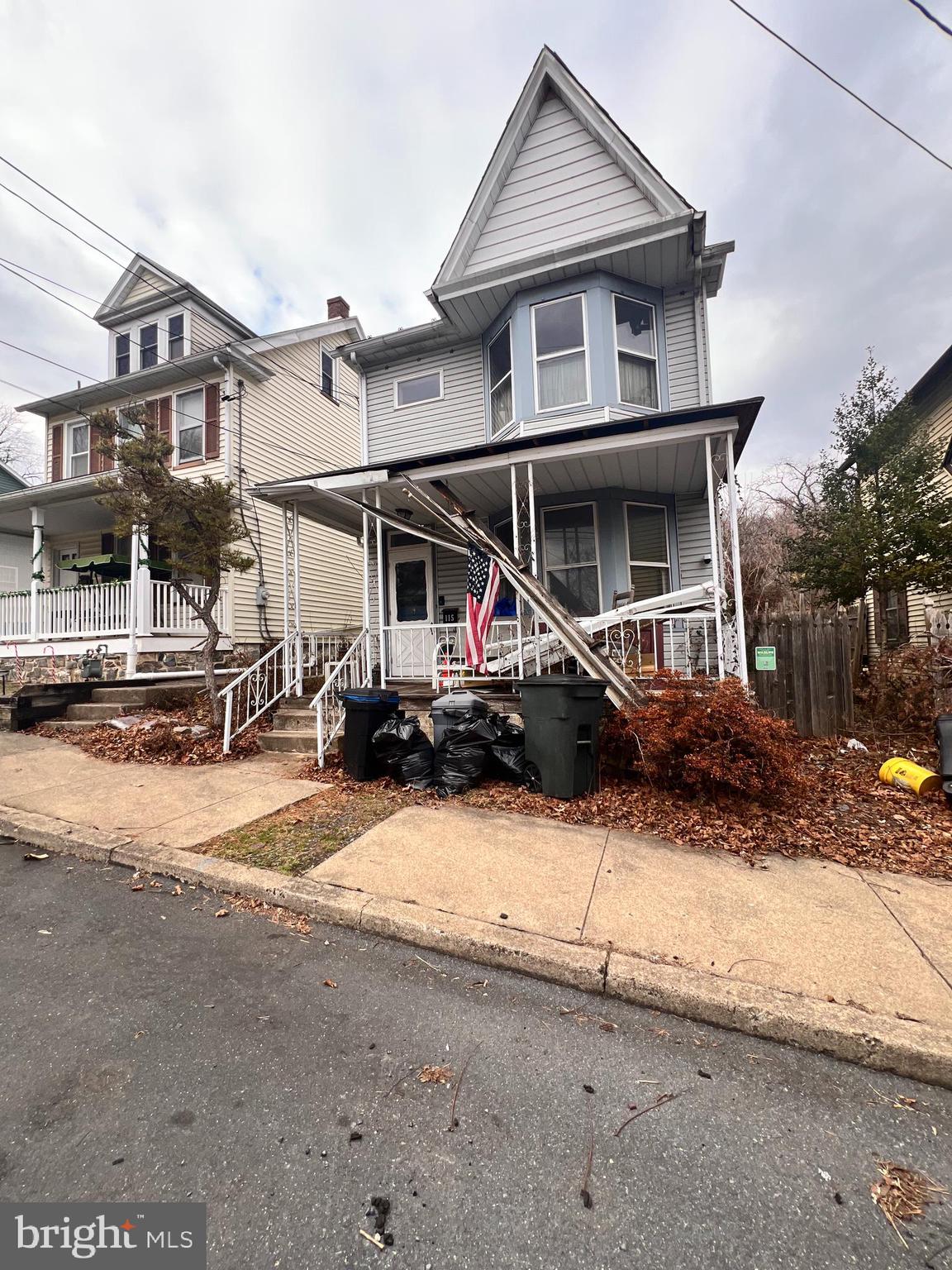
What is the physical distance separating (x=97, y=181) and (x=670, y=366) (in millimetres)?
9654

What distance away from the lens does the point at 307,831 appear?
4.20 meters

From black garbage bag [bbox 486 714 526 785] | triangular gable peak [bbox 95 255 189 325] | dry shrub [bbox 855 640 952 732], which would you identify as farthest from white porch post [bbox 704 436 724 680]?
triangular gable peak [bbox 95 255 189 325]

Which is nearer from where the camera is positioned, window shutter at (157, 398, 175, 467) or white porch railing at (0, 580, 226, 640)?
white porch railing at (0, 580, 226, 640)

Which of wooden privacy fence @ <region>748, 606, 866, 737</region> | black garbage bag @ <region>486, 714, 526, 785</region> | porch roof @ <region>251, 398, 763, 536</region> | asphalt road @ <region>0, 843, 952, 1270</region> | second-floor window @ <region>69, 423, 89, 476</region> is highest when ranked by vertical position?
second-floor window @ <region>69, 423, 89, 476</region>

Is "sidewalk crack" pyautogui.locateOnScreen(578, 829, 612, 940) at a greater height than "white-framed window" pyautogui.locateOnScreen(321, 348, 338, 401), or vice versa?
"white-framed window" pyautogui.locateOnScreen(321, 348, 338, 401)

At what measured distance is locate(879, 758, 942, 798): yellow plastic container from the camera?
4902 millimetres

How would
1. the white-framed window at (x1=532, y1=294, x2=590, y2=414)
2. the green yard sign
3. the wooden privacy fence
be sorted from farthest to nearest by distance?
the white-framed window at (x1=532, y1=294, x2=590, y2=414) → the wooden privacy fence → the green yard sign

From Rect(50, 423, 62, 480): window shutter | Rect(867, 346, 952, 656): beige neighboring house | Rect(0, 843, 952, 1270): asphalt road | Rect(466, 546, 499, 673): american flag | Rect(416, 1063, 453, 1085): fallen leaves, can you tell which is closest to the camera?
Rect(0, 843, 952, 1270): asphalt road

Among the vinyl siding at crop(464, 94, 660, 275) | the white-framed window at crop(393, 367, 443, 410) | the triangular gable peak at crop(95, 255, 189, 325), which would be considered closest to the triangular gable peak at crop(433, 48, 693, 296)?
the vinyl siding at crop(464, 94, 660, 275)

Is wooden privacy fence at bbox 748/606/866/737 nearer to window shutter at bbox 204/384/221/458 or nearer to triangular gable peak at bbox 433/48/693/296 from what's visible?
triangular gable peak at bbox 433/48/693/296

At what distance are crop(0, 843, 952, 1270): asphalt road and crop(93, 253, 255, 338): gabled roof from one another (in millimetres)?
16336

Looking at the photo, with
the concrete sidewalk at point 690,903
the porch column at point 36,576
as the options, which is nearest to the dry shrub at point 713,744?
the concrete sidewalk at point 690,903

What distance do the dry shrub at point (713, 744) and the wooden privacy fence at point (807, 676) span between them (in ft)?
8.63

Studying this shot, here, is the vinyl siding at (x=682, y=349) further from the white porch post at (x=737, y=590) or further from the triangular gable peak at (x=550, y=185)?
the white porch post at (x=737, y=590)
